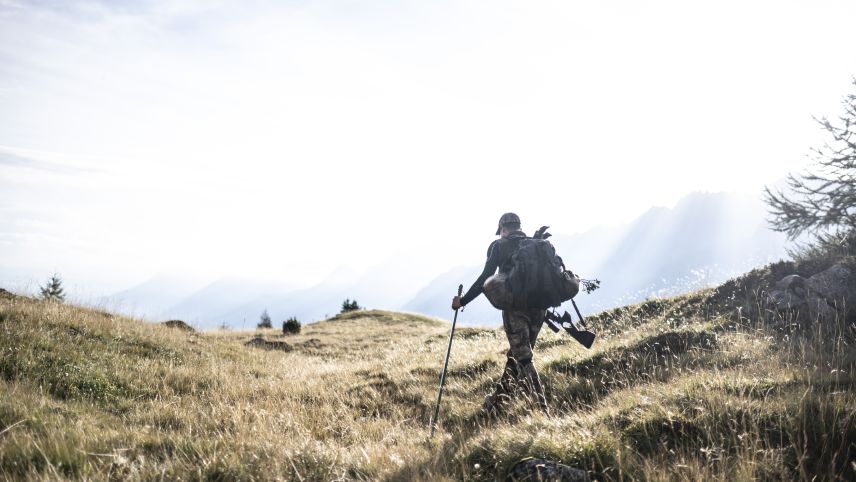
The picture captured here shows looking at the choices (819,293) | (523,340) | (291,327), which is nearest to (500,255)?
(523,340)

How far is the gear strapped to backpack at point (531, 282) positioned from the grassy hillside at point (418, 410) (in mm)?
1389

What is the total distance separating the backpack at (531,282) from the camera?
6.31m

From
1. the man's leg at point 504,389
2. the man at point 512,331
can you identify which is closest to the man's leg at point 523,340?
the man at point 512,331

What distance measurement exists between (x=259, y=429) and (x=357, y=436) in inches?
45.3

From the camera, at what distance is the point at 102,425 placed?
5387 mm

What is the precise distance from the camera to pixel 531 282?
6.30m

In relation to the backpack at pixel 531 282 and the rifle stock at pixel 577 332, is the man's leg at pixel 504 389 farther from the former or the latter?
the backpack at pixel 531 282

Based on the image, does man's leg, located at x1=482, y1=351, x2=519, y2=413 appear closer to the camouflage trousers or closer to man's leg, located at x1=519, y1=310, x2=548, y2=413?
the camouflage trousers

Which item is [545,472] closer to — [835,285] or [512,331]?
[512,331]

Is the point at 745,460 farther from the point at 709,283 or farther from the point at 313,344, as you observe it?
the point at 313,344

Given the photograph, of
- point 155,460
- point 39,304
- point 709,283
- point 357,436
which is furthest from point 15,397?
point 709,283

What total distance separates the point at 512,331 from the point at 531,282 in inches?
32.6

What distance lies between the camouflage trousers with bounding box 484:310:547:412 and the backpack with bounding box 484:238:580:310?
27 centimetres

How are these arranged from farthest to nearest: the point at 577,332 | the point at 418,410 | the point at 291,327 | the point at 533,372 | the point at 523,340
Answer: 1. the point at 291,327
2. the point at 418,410
3. the point at 577,332
4. the point at 523,340
5. the point at 533,372
